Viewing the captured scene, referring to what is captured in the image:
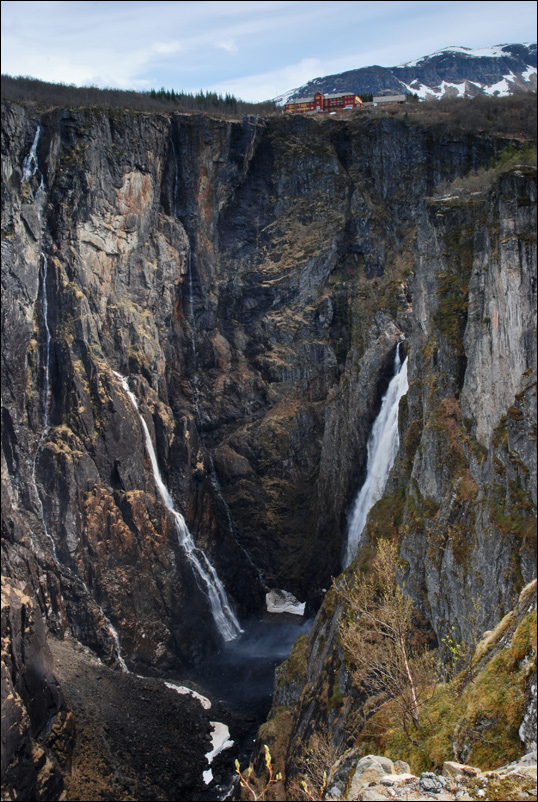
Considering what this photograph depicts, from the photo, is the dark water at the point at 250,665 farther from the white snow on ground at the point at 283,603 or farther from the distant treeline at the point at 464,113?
the distant treeline at the point at 464,113

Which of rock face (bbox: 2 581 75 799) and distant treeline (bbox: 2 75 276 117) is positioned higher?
distant treeline (bbox: 2 75 276 117)

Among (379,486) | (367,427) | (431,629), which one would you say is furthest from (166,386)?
(431,629)

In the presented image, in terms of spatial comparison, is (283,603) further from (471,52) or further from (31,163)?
(471,52)

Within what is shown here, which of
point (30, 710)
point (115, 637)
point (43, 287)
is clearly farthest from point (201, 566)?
point (43, 287)

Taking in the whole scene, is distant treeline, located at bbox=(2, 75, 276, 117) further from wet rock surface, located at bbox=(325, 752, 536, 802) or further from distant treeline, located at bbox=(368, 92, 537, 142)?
wet rock surface, located at bbox=(325, 752, 536, 802)

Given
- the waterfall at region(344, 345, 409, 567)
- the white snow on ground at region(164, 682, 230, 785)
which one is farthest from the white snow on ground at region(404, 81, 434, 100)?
the white snow on ground at region(164, 682, 230, 785)
